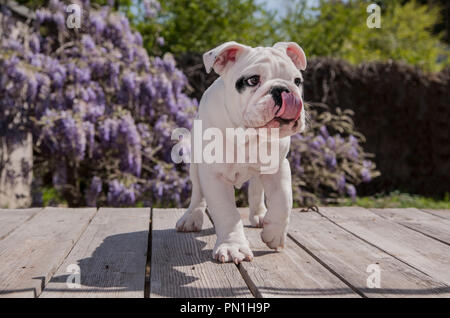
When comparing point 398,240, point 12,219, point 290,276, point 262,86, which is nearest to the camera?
point 290,276

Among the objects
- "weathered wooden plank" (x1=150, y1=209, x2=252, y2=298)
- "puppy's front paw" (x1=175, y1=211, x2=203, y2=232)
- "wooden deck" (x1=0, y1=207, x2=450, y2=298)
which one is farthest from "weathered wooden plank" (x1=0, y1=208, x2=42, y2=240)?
"puppy's front paw" (x1=175, y1=211, x2=203, y2=232)

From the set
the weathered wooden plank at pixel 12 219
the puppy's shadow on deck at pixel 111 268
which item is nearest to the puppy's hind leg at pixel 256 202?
the puppy's shadow on deck at pixel 111 268

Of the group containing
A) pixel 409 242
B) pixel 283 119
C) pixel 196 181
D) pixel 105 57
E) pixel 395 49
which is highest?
pixel 395 49

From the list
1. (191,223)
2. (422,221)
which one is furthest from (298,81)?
(422,221)

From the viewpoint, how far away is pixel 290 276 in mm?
2008

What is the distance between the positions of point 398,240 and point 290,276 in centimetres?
101

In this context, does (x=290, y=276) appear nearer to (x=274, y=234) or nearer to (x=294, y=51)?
(x=274, y=234)

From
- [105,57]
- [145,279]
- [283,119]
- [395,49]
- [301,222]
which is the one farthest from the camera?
[395,49]

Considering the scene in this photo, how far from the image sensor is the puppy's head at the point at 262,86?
81.5 inches

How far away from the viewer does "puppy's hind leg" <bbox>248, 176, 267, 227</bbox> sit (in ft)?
9.77

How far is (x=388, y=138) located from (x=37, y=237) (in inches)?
220
